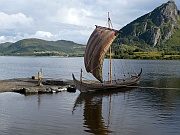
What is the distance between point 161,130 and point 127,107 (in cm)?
1215

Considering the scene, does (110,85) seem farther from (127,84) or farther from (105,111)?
(105,111)

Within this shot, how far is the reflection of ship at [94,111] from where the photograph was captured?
28578 millimetres

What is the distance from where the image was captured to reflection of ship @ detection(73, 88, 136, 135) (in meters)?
28.6

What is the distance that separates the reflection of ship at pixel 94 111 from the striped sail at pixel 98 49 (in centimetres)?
651

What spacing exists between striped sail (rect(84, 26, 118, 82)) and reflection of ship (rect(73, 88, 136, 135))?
651 centimetres

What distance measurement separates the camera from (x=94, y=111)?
3772 centimetres

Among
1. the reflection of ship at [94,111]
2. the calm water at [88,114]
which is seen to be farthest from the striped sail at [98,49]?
the calm water at [88,114]

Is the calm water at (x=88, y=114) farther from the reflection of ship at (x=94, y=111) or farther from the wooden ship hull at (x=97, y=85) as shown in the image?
the wooden ship hull at (x=97, y=85)

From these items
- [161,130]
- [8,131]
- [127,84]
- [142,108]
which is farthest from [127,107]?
[127,84]

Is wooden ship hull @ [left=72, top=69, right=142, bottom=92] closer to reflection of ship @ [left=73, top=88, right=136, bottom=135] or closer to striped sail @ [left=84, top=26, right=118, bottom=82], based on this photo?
reflection of ship @ [left=73, top=88, right=136, bottom=135]

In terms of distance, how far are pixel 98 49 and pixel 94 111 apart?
935 inches

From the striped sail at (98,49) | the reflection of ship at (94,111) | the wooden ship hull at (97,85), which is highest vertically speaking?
the striped sail at (98,49)

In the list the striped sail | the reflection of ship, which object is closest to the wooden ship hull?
the reflection of ship

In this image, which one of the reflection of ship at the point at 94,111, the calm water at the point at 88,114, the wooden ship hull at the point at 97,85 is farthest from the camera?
the wooden ship hull at the point at 97,85
